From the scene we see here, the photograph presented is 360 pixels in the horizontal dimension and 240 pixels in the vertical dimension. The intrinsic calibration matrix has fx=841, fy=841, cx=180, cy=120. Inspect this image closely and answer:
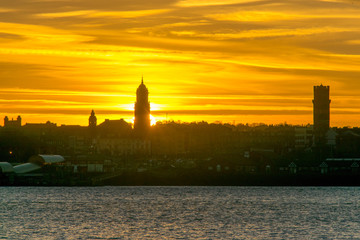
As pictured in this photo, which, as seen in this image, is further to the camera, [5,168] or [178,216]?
[5,168]

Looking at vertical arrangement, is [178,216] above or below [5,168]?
below

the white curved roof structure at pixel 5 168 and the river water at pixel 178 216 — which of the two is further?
the white curved roof structure at pixel 5 168

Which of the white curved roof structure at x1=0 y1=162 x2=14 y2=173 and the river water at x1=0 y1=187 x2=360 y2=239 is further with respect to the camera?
the white curved roof structure at x1=0 y1=162 x2=14 y2=173

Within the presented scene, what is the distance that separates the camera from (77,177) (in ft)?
649

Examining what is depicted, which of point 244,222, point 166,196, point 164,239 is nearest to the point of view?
point 164,239

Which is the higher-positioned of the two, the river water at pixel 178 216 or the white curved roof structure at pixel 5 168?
the white curved roof structure at pixel 5 168

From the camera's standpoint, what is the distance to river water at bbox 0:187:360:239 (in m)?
82.4

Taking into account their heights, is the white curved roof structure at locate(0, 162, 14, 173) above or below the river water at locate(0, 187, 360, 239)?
above

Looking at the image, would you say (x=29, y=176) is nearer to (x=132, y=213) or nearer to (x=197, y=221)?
(x=132, y=213)

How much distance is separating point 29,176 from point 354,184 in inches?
2947

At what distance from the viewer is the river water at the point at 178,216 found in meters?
82.4

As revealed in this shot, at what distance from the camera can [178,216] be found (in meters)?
102

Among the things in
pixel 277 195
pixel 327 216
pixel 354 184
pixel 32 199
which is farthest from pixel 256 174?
pixel 327 216

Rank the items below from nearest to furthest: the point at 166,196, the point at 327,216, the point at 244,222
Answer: the point at 244,222
the point at 327,216
the point at 166,196
